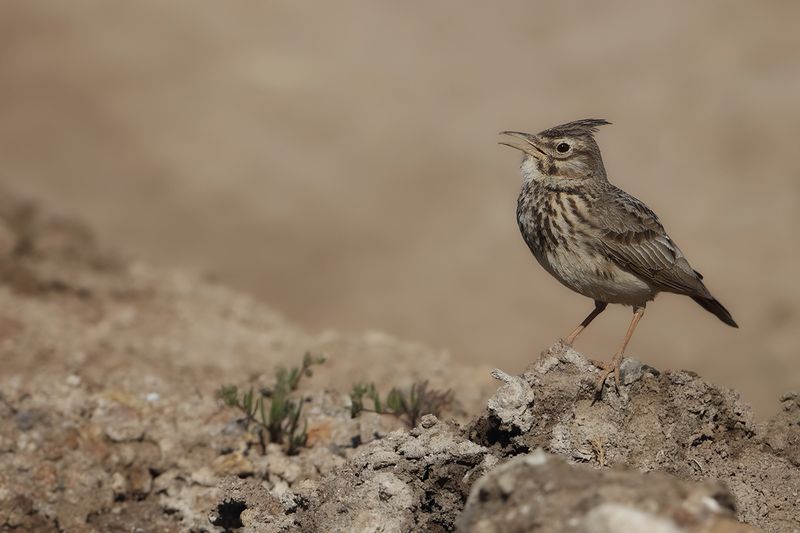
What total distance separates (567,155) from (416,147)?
916cm

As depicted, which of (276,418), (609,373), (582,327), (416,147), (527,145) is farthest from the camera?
(416,147)

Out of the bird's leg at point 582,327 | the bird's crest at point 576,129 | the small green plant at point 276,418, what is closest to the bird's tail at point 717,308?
the bird's leg at point 582,327

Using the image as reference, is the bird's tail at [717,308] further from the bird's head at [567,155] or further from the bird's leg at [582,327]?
the bird's head at [567,155]

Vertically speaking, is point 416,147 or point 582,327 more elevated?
point 416,147

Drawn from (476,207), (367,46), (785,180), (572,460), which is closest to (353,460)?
(572,460)

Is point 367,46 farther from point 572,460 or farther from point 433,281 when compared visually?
point 572,460

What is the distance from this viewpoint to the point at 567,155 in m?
6.73

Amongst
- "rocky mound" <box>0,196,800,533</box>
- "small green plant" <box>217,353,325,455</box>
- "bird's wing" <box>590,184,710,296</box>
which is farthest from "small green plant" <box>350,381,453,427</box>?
"bird's wing" <box>590,184,710,296</box>

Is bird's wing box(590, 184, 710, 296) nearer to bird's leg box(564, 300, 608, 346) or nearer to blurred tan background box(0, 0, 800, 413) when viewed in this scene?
bird's leg box(564, 300, 608, 346)

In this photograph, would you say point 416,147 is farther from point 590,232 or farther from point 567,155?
point 590,232

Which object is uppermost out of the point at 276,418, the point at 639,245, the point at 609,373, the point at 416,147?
the point at 416,147

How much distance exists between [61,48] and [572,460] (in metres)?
15.1

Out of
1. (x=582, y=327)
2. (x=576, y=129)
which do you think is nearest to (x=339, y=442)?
(x=582, y=327)

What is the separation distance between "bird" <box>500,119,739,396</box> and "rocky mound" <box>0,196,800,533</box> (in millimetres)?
938
